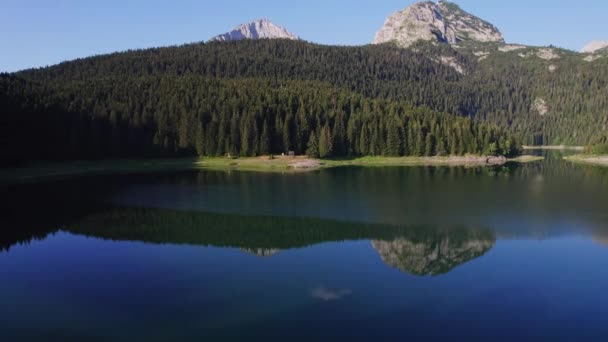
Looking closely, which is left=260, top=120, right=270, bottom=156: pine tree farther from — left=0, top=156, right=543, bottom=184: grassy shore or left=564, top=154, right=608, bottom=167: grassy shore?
left=564, top=154, right=608, bottom=167: grassy shore

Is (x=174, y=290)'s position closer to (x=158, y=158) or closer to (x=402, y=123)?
(x=158, y=158)

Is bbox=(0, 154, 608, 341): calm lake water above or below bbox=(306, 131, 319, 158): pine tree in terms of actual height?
below

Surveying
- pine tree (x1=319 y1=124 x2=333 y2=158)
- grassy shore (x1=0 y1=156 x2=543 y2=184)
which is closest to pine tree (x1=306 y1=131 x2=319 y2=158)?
pine tree (x1=319 y1=124 x2=333 y2=158)

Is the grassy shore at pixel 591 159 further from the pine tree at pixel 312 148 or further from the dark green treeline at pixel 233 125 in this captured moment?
the pine tree at pixel 312 148

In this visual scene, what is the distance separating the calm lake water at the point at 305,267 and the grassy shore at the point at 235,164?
34035 mm

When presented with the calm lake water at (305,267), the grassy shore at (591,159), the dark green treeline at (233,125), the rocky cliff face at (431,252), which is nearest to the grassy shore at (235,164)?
the dark green treeline at (233,125)

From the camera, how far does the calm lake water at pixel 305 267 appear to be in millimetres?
21828

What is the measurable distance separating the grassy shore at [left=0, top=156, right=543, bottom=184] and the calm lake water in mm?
34035

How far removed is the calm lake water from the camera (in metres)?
21.8

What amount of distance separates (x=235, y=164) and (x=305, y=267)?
80327 mm

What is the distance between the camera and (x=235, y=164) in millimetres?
109375

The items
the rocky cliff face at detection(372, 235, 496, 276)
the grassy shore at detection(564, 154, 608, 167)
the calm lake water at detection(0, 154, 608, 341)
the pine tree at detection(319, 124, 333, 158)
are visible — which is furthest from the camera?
the grassy shore at detection(564, 154, 608, 167)

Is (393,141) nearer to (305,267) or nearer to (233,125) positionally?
(233,125)

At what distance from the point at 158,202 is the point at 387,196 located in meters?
26.1
